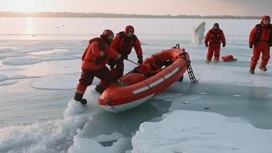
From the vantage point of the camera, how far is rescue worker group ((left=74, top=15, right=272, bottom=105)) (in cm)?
474

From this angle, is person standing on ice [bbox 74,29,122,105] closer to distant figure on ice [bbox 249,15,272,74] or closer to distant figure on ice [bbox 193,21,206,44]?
distant figure on ice [bbox 249,15,272,74]

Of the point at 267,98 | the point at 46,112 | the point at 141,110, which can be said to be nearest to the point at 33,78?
the point at 46,112

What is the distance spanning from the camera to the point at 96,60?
4734mm

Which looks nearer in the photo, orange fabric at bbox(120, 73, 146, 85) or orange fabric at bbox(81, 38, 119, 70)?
orange fabric at bbox(81, 38, 119, 70)

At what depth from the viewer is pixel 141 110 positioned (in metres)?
4.77

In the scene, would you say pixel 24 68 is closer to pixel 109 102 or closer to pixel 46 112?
pixel 46 112

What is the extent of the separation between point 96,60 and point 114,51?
0.30 meters

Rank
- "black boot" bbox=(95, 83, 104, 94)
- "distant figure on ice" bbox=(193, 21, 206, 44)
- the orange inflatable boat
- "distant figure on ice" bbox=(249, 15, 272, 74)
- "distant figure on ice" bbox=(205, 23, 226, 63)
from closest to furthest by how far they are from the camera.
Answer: the orange inflatable boat
"black boot" bbox=(95, 83, 104, 94)
"distant figure on ice" bbox=(249, 15, 272, 74)
"distant figure on ice" bbox=(205, 23, 226, 63)
"distant figure on ice" bbox=(193, 21, 206, 44)

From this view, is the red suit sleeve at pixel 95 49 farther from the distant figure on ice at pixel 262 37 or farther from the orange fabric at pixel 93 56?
the distant figure on ice at pixel 262 37

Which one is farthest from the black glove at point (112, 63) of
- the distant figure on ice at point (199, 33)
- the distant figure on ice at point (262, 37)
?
the distant figure on ice at point (199, 33)

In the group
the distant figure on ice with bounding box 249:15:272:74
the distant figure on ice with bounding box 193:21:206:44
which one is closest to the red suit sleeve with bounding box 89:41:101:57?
the distant figure on ice with bounding box 249:15:272:74

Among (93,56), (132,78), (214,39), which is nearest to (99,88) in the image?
(132,78)

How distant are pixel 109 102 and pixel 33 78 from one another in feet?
11.2

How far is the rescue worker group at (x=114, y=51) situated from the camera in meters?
4.74
